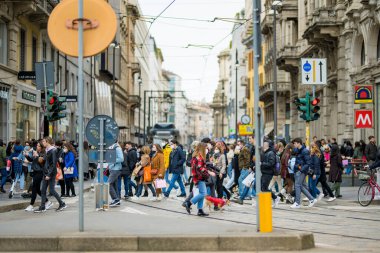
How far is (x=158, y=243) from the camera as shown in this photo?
11.5 metres

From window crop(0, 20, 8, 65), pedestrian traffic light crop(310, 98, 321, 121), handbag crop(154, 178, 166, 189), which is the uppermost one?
window crop(0, 20, 8, 65)

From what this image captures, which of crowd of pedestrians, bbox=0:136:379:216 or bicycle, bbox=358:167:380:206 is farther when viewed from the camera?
bicycle, bbox=358:167:380:206

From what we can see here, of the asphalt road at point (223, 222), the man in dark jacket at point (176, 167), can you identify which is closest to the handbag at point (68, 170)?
the asphalt road at point (223, 222)

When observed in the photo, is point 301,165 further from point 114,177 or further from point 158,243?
point 158,243

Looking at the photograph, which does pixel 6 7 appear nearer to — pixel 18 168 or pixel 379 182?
pixel 18 168

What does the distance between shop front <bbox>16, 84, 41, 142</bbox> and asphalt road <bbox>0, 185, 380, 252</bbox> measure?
13.9 metres

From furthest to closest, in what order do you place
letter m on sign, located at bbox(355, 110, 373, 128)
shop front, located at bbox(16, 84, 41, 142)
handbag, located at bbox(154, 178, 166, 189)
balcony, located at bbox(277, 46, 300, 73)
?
balcony, located at bbox(277, 46, 300, 73), shop front, located at bbox(16, 84, 41, 142), letter m on sign, located at bbox(355, 110, 373, 128), handbag, located at bbox(154, 178, 166, 189)

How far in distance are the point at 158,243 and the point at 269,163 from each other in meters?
8.86

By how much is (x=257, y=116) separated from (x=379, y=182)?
983 centimetres

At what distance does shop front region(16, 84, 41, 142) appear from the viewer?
115 ft

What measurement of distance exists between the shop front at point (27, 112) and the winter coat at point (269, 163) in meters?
17.0

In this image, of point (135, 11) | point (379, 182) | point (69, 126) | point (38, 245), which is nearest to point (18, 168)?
point (379, 182)

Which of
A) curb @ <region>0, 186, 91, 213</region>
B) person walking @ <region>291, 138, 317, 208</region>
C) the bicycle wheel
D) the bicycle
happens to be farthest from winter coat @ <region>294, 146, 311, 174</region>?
curb @ <region>0, 186, 91, 213</region>

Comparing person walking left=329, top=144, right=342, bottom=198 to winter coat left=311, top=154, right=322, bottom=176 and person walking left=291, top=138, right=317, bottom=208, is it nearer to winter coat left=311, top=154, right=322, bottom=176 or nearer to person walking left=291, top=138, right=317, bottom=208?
winter coat left=311, top=154, right=322, bottom=176
